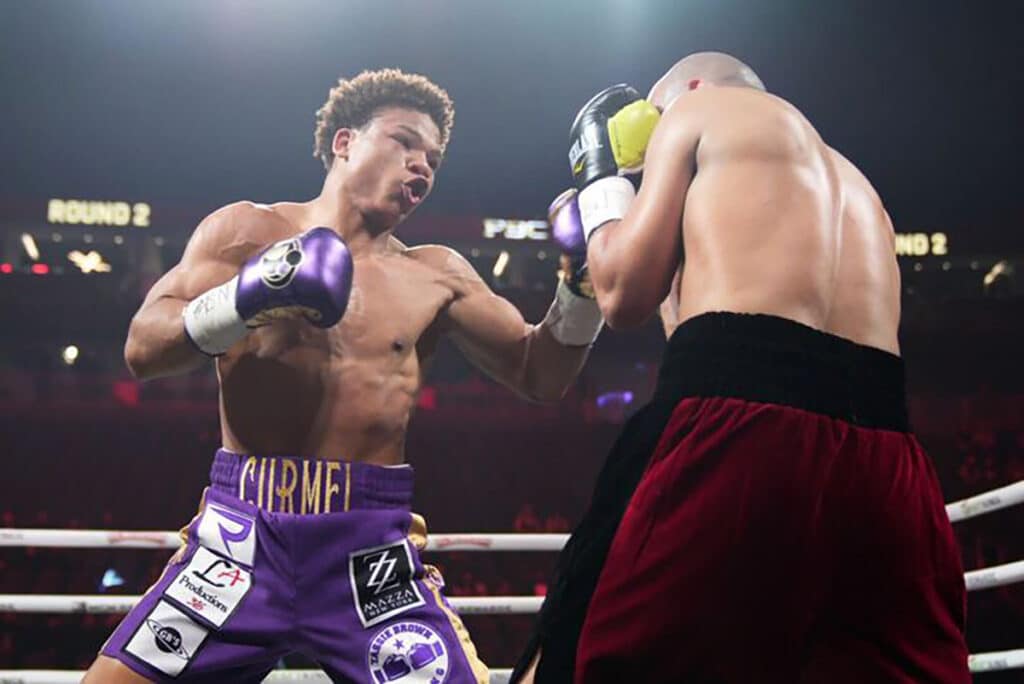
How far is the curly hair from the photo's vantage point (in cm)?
200

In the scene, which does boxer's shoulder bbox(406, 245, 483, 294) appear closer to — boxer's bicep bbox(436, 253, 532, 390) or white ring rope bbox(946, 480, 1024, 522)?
boxer's bicep bbox(436, 253, 532, 390)

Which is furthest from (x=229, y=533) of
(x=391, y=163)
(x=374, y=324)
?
(x=391, y=163)

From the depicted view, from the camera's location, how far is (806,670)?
95 centimetres

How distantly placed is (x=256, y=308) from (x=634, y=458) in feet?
2.44

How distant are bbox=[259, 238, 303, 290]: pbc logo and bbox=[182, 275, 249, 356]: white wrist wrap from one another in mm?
57

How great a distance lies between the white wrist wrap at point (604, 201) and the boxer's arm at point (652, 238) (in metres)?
0.12

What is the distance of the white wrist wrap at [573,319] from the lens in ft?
5.94

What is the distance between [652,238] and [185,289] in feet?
3.14

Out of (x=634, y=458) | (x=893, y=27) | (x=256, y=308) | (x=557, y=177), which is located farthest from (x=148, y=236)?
(x=634, y=458)

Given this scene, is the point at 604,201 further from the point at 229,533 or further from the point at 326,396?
the point at 229,533

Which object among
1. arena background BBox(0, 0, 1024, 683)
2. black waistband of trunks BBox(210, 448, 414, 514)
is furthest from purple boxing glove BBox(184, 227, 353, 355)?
arena background BBox(0, 0, 1024, 683)

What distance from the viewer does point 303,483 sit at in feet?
5.09

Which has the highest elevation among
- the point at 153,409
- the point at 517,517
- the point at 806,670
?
the point at 806,670

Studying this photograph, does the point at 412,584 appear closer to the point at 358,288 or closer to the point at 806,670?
the point at 358,288
